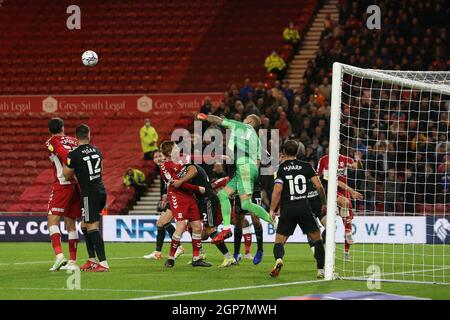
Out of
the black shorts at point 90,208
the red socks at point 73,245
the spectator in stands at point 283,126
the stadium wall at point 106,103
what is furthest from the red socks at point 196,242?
the stadium wall at point 106,103

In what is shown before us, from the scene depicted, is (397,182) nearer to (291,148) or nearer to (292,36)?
(291,148)

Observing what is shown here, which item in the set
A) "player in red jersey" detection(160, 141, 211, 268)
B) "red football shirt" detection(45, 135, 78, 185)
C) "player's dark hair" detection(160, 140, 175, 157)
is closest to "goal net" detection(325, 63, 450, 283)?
"player in red jersey" detection(160, 141, 211, 268)

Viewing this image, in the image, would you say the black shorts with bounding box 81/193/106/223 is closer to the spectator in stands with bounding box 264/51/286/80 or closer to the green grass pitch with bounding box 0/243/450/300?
the green grass pitch with bounding box 0/243/450/300

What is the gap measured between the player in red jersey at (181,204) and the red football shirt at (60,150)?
1.57m

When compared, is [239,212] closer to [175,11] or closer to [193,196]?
[193,196]

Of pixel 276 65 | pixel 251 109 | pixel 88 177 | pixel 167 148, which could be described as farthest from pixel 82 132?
pixel 276 65

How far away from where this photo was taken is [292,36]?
97.3ft

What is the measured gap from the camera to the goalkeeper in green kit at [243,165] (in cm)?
1421

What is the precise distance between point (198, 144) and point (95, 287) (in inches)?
440

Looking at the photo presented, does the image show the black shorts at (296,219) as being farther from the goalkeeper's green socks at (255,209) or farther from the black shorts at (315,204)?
the black shorts at (315,204)

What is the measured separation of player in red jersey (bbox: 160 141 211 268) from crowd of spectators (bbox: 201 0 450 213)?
16.0 ft

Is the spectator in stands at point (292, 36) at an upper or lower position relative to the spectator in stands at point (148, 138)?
upper

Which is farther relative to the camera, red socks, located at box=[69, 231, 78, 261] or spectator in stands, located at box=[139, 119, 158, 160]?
spectator in stands, located at box=[139, 119, 158, 160]

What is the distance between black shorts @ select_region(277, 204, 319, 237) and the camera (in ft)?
40.1
